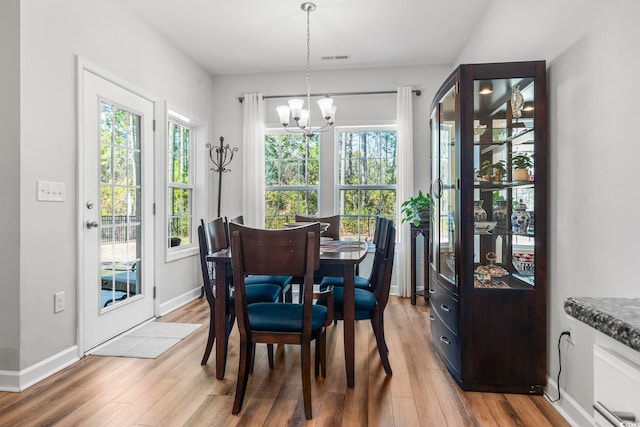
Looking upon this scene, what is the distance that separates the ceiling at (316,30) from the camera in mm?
3172

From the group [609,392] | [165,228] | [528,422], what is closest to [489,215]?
[528,422]

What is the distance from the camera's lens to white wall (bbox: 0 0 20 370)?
213 centimetres

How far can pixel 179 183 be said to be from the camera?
13.7ft

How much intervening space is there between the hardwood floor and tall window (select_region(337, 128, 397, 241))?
7.30ft

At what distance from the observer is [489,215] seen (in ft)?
7.48

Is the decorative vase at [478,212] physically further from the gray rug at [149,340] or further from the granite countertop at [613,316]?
the gray rug at [149,340]

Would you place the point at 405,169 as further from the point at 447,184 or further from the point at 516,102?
the point at 516,102

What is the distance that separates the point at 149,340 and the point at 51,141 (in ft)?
5.45

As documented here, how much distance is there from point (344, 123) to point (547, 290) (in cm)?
317

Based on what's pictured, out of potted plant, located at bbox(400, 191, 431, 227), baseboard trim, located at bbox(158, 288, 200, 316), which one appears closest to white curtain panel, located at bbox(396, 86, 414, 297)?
potted plant, located at bbox(400, 191, 431, 227)

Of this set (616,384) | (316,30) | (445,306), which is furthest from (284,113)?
(616,384)

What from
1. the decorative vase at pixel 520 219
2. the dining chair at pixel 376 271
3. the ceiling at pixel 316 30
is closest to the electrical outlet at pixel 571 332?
the decorative vase at pixel 520 219

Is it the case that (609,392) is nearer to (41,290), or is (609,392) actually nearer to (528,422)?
(528,422)

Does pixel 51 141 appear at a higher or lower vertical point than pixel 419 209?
higher
